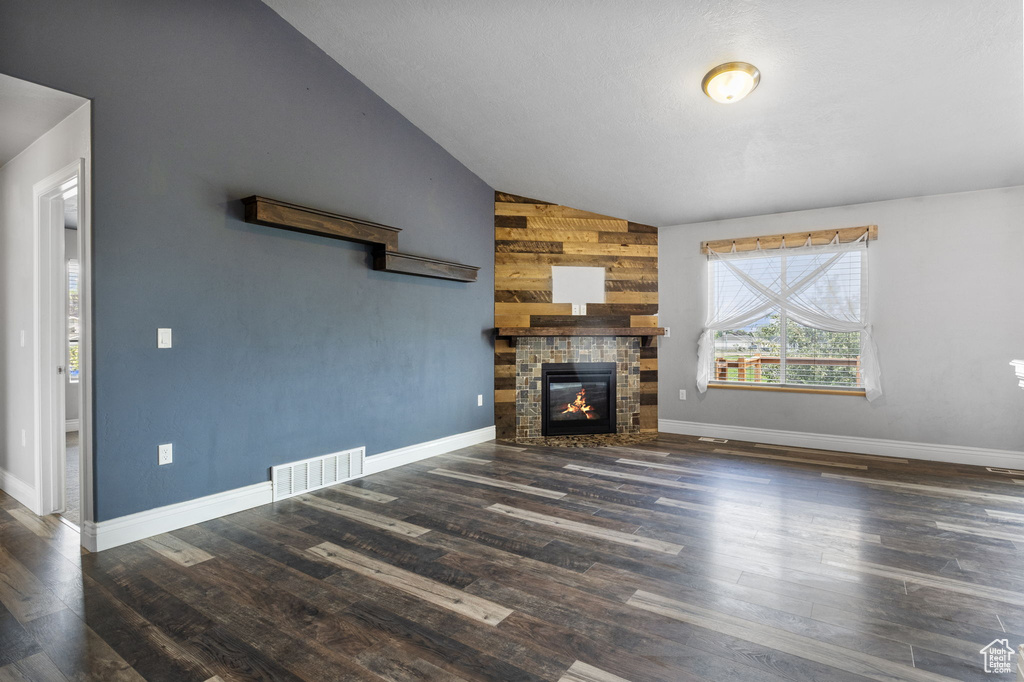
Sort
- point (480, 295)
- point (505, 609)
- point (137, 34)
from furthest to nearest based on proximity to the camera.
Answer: point (480, 295)
point (137, 34)
point (505, 609)

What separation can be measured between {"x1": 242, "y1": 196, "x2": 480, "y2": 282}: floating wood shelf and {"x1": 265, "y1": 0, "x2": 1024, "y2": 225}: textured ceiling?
117 centimetres

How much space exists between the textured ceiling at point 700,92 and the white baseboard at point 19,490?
357 centimetres

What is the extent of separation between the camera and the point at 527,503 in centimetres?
346

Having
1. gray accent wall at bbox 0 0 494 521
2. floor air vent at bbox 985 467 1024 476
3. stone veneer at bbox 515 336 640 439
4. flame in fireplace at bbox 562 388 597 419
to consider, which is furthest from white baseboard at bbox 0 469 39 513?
floor air vent at bbox 985 467 1024 476

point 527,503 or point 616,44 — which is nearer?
point 616,44

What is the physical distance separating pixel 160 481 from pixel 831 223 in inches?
232

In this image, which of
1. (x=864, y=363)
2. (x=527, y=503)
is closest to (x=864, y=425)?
(x=864, y=363)

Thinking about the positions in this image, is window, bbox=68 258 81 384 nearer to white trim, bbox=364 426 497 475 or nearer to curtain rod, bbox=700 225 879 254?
white trim, bbox=364 426 497 475

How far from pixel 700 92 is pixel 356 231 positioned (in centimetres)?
261

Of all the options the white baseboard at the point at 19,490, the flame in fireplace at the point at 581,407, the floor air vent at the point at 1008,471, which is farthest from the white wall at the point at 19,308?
the floor air vent at the point at 1008,471

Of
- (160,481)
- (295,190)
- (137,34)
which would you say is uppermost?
(137,34)

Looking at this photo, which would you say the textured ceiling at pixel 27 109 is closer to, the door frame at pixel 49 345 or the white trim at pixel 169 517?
the door frame at pixel 49 345

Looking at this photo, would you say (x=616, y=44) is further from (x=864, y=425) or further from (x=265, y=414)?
(x=864, y=425)

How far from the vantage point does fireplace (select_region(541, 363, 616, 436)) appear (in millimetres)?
5594
